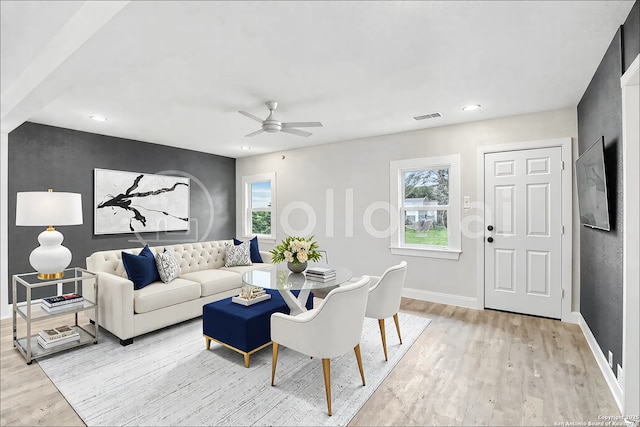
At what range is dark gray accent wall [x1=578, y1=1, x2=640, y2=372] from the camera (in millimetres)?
2055

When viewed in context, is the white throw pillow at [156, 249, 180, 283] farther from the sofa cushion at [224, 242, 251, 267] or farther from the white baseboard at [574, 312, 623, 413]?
the white baseboard at [574, 312, 623, 413]

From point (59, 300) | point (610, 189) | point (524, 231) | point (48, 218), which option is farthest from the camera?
point (524, 231)

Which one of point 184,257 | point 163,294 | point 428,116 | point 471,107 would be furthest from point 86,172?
point 471,107

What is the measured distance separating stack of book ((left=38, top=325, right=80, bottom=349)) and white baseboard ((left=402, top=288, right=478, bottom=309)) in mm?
3840

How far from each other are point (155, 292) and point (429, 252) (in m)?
3.35

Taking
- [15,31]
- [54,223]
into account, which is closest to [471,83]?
[15,31]

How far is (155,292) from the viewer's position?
10.6 ft

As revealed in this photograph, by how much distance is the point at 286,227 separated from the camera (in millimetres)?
5969

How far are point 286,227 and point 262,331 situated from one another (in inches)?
132

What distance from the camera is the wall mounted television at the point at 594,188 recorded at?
2.31 metres

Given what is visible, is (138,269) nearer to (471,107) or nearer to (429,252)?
(429,252)

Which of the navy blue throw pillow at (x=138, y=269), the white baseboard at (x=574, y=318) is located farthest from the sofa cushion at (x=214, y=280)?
the white baseboard at (x=574, y=318)

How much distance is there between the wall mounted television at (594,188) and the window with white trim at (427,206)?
4.58ft

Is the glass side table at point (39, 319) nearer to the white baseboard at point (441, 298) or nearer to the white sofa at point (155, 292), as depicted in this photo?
the white sofa at point (155, 292)
